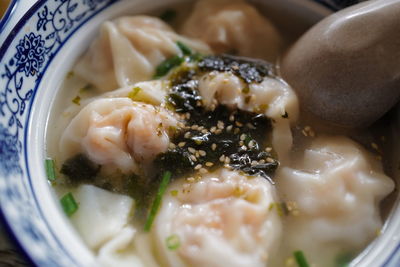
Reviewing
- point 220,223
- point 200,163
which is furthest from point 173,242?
point 200,163

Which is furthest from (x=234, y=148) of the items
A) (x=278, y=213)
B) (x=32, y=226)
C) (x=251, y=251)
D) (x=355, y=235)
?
(x=32, y=226)

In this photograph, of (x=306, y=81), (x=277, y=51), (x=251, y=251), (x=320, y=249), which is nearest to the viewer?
(x=251, y=251)

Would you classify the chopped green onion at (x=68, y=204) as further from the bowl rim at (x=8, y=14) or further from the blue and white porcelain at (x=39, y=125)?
the bowl rim at (x=8, y=14)

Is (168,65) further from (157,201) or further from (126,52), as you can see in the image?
(157,201)

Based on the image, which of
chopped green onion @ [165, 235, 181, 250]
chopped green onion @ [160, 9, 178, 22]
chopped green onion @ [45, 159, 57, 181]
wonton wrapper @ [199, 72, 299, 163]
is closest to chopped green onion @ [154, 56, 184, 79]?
wonton wrapper @ [199, 72, 299, 163]

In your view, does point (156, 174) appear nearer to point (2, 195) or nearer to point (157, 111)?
point (157, 111)

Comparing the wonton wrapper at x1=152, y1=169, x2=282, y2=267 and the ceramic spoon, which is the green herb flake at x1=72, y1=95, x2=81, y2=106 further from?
the ceramic spoon

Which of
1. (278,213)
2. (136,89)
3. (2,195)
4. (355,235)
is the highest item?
(2,195)
